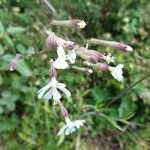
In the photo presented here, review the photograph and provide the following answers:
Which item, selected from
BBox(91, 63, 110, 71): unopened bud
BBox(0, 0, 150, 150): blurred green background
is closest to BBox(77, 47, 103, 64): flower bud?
BBox(91, 63, 110, 71): unopened bud

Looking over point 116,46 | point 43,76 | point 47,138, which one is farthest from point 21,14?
point 116,46

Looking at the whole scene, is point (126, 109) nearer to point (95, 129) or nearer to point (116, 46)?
point (95, 129)

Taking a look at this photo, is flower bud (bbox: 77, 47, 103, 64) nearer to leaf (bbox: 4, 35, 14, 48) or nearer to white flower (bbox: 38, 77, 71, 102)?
white flower (bbox: 38, 77, 71, 102)

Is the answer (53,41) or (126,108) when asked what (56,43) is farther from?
(126,108)

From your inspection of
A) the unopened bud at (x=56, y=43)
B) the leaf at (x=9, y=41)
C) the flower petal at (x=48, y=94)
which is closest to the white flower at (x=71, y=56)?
the unopened bud at (x=56, y=43)

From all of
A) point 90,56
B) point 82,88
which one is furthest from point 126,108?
point 90,56

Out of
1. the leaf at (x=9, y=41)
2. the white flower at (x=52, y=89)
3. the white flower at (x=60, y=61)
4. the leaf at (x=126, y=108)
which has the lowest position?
the leaf at (x=126, y=108)

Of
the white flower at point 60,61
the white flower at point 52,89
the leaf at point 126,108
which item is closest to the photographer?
the white flower at point 60,61

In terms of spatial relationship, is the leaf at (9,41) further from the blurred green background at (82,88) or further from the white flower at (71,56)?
the white flower at (71,56)
